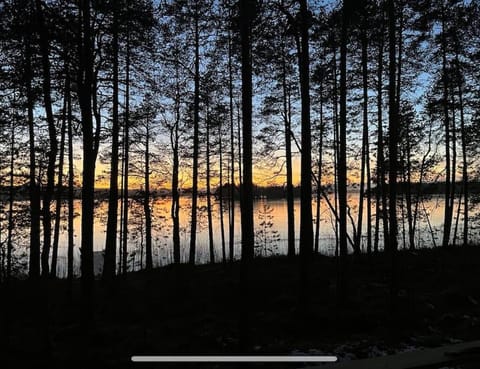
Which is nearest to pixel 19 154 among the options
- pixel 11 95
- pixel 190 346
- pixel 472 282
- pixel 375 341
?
pixel 11 95

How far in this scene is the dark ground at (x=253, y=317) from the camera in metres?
6.45

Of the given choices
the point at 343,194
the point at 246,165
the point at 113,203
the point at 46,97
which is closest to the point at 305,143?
the point at 343,194

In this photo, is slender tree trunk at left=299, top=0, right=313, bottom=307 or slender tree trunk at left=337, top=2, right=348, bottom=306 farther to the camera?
slender tree trunk at left=337, top=2, right=348, bottom=306

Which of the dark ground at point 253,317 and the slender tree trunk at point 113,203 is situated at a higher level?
the slender tree trunk at point 113,203

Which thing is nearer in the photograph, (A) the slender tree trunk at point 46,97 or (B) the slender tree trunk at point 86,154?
(A) the slender tree trunk at point 46,97

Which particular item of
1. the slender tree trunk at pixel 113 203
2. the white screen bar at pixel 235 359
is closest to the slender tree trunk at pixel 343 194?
the white screen bar at pixel 235 359

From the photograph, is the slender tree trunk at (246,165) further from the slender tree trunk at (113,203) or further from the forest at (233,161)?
the slender tree trunk at (113,203)

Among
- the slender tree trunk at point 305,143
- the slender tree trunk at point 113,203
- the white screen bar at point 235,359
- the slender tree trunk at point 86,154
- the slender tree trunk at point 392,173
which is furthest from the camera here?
the slender tree trunk at point 113,203

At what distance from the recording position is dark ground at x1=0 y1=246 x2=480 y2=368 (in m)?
6.45

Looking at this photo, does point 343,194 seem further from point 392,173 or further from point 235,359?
point 235,359

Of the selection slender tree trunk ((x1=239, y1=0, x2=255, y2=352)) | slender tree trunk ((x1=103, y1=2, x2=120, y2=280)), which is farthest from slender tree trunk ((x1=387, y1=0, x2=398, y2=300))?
slender tree trunk ((x1=103, y1=2, x2=120, y2=280))

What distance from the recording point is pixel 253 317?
908 cm

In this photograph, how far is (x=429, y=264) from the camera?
1418cm

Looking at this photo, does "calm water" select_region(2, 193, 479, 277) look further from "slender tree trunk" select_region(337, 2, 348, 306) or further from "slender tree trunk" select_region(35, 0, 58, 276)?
"slender tree trunk" select_region(35, 0, 58, 276)
